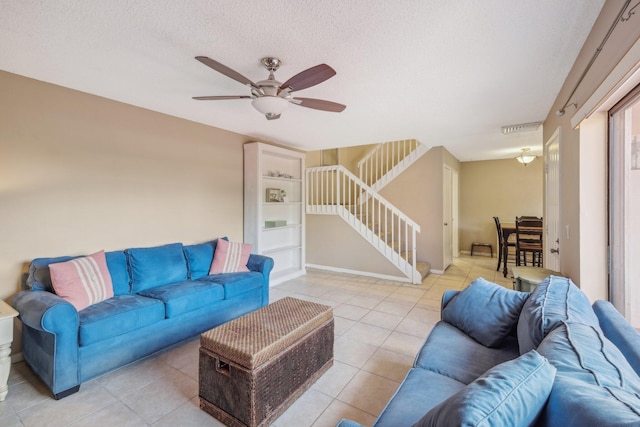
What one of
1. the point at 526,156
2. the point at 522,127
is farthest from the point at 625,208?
the point at 526,156

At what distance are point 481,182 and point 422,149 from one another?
110 inches

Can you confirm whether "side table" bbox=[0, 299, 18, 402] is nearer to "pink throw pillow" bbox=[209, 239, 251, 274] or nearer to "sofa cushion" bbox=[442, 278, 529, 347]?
"pink throw pillow" bbox=[209, 239, 251, 274]

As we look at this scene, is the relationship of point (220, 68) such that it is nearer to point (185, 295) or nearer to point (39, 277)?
point (185, 295)

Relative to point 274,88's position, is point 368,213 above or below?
below

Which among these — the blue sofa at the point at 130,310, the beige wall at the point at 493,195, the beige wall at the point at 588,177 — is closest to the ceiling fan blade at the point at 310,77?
the beige wall at the point at 588,177

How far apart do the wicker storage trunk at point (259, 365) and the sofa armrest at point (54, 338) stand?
3.17ft

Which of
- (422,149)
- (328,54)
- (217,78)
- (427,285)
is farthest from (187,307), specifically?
(422,149)

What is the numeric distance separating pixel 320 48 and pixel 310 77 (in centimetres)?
28

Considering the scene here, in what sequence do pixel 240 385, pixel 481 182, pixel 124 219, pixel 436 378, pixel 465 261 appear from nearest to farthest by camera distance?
1. pixel 436 378
2. pixel 240 385
3. pixel 124 219
4. pixel 465 261
5. pixel 481 182

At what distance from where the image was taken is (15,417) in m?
1.79

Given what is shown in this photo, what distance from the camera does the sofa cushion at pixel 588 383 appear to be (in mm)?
678

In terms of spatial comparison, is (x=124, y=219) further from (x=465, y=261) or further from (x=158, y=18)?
(x=465, y=261)

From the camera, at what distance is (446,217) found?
5.65 metres

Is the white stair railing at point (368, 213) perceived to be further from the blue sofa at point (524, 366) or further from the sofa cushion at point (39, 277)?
the sofa cushion at point (39, 277)
